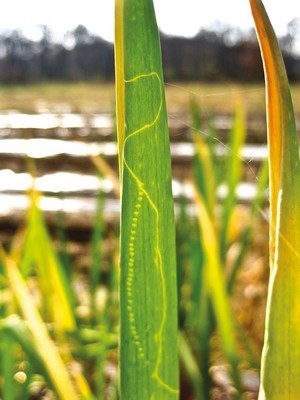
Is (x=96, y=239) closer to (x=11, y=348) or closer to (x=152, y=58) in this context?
(x=11, y=348)

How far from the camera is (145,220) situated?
0.23 m

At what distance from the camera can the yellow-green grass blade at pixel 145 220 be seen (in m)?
0.22

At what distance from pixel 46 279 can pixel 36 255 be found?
52 millimetres

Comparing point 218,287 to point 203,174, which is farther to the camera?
point 203,174

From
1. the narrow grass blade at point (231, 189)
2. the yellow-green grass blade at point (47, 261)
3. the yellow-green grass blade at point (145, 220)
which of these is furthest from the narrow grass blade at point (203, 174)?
the yellow-green grass blade at point (145, 220)

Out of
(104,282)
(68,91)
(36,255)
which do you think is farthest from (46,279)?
(68,91)

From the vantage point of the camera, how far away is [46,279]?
810 mm

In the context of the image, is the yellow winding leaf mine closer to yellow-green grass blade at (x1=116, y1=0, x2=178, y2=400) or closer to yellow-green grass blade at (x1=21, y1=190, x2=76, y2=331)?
yellow-green grass blade at (x1=116, y1=0, x2=178, y2=400)

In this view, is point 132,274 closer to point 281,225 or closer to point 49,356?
point 281,225

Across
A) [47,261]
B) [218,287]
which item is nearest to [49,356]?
[218,287]

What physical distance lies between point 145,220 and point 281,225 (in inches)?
1.8

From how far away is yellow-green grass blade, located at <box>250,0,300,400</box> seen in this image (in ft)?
0.73

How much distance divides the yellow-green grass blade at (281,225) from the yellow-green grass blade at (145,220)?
0.04 m

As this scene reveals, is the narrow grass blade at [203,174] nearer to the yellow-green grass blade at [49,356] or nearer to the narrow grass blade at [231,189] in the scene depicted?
the narrow grass blade at [231,189]
